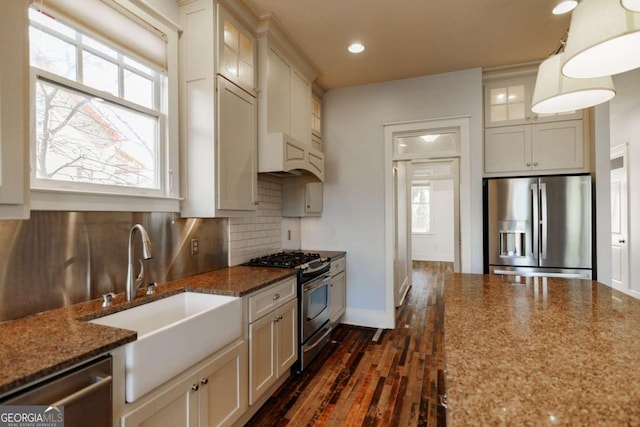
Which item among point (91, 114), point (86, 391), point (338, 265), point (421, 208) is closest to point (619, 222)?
point (338, 265)

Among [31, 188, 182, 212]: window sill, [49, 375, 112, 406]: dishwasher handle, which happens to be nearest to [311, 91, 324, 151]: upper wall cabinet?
[31, 188, 182, 212]: window sill

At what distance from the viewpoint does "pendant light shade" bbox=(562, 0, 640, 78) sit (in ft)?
3.05

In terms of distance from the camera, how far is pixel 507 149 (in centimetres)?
349

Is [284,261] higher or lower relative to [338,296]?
higher

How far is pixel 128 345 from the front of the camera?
4.12ft

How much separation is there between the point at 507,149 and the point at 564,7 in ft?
4.55

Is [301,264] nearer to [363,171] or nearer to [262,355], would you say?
[262,355]

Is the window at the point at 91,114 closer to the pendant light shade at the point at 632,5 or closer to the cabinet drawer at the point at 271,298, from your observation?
the cabinet drawer at the point at 271,298

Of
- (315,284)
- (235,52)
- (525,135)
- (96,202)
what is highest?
(235,52)

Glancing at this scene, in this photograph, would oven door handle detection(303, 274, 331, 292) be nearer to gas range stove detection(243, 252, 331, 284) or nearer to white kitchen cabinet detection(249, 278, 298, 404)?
gas range stove detection(243, 252, 331, 284)

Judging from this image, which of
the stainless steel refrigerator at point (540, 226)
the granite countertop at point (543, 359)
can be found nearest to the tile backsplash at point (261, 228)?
the granite countertop at point (543, 359)

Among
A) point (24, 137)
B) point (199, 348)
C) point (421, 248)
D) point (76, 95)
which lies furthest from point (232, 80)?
point (421, 248)

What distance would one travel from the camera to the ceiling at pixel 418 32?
8.01 feet

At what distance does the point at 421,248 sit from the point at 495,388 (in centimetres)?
816
